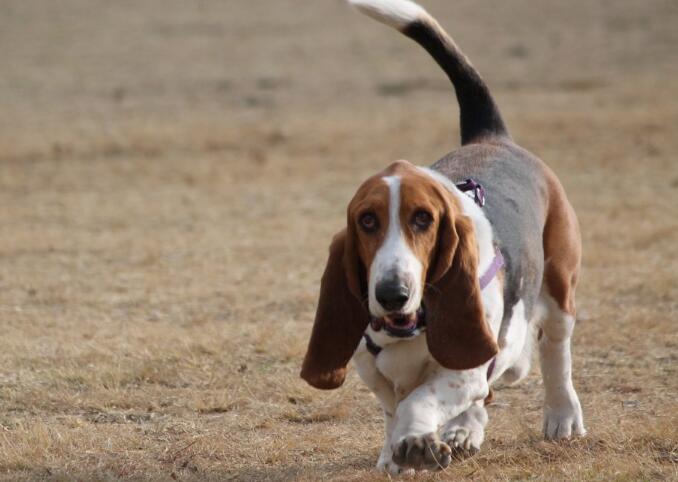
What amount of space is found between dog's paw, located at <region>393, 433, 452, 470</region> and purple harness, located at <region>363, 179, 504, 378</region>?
426 mm

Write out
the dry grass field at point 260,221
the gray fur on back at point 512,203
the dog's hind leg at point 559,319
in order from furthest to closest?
the dry grass field at point 260,221 → the dog's hind leg at point 559,319 → the gray fur on back at point 512,203

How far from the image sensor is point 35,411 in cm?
648

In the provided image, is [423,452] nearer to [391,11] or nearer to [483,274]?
[483,274]

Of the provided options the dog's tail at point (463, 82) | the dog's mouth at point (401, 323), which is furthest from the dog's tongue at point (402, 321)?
the dog's tail at point (463, 82)

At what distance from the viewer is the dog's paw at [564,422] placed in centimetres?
577

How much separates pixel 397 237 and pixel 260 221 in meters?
8.53

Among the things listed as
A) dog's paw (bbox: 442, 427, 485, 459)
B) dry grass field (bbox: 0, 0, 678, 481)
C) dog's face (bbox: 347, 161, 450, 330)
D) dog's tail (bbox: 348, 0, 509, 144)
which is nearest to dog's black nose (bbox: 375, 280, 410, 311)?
dog's face (bbox: 347, 161, 450, 330)

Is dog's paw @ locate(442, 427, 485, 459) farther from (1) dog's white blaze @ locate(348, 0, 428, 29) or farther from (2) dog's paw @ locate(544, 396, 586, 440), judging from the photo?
(1) dog's white blaze @ locate(348, 0, 428, 29)

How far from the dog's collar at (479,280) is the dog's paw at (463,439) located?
23 cm

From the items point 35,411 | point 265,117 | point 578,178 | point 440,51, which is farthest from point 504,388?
point 265,117

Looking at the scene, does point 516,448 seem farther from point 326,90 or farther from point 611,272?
point 326,90

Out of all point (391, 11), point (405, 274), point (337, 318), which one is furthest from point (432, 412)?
point (391, 11)

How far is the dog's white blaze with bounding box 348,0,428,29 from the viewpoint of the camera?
19.1ft

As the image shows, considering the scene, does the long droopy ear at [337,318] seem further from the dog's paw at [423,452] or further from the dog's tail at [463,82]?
the dog's tail at [463,82]
